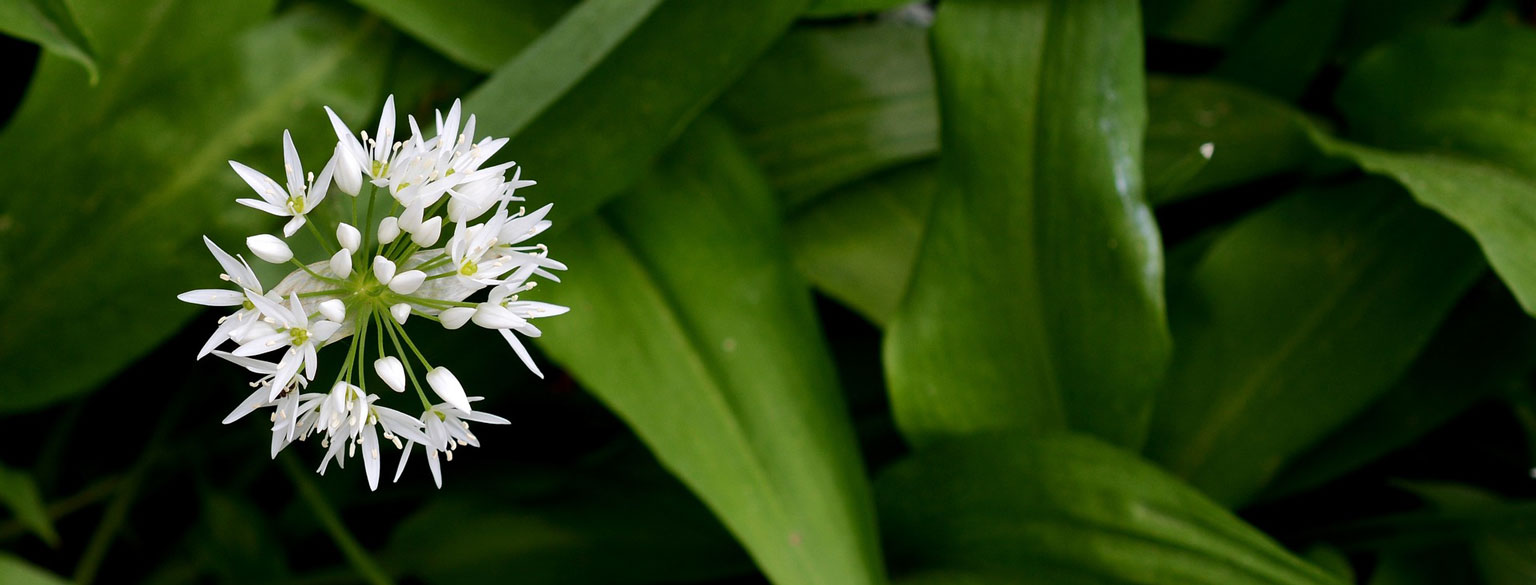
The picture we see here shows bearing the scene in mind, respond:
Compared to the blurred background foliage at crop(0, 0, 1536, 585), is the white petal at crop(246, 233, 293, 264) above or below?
above

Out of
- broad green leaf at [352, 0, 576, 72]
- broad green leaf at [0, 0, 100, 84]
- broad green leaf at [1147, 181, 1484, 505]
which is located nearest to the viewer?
broad green leaf at [0, 0, 100, 84]

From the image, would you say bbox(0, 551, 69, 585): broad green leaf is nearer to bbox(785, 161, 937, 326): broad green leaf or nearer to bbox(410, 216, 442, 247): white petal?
bbox(410, 216, 442, 247): white petal

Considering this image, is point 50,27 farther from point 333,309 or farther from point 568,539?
point 568,539

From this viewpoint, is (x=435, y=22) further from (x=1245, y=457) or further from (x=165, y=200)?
(x=1245, y=457)

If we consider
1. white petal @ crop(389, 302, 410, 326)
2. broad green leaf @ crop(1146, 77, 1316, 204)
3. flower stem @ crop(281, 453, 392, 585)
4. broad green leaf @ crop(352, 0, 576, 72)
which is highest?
broad green leaf @ crop(352, 0, 576, 72)

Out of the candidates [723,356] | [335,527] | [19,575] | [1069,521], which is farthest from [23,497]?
[1069,521]

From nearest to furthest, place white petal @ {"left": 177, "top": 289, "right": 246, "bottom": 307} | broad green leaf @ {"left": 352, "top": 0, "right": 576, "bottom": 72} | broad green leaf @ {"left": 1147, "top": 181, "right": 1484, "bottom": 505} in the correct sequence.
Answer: white petal @ {"left": 177, "top": 289, "right": 246, "bottom": 307} < broad green leaf @ {"left": 352, "top": 0, "right": 576, "bottom": 72} < broad green leaf @ {"left": 1147, "top": 181, "right": 1484, "bottom": 505}

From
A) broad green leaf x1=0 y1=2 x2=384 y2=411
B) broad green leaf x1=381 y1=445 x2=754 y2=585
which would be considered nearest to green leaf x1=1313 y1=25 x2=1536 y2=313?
broad green leaf x1=381 y1=445 x2=754 y2=585

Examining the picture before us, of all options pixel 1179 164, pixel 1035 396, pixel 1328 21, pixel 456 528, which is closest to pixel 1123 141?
pixel 1179 164
